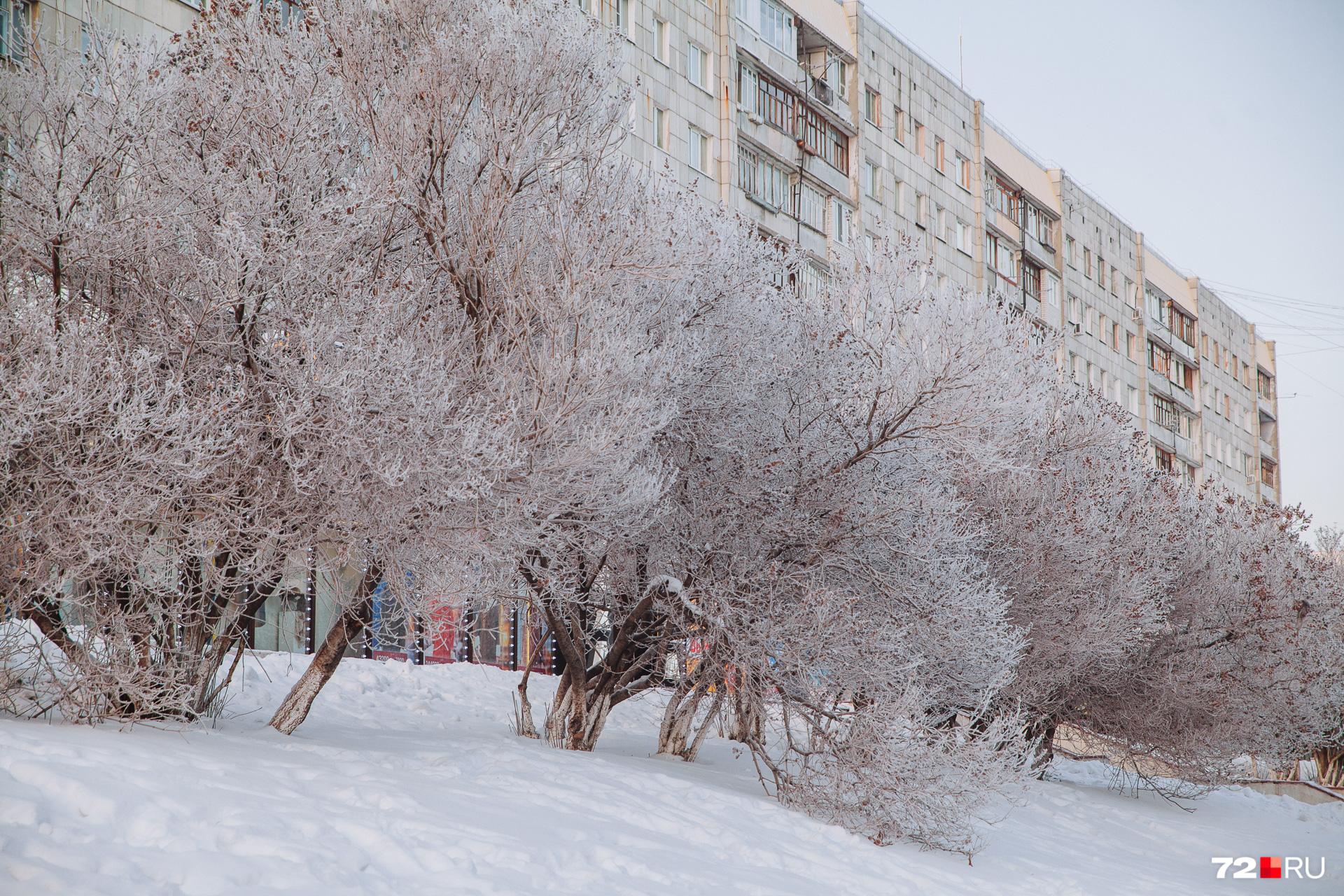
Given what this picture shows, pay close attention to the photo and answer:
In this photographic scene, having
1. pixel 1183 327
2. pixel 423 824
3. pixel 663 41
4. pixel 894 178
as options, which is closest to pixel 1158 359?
pixel 1183 327

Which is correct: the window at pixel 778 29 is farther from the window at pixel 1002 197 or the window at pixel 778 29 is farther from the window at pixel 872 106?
the window at pixel 1002 197

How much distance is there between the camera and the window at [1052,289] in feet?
173

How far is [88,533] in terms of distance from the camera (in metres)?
9.71

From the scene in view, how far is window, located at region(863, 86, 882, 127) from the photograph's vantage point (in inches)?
1630

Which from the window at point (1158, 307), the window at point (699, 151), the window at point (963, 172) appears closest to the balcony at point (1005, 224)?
the window at point (963, 172)

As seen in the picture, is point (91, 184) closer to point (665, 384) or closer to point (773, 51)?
point (665, 384)

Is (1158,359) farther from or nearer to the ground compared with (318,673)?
farther from the ground

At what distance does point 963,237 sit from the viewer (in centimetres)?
4700

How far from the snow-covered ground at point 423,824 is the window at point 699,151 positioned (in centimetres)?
1810

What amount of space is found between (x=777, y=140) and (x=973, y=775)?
2568 cm

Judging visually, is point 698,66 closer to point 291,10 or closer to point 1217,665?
point 1217,665

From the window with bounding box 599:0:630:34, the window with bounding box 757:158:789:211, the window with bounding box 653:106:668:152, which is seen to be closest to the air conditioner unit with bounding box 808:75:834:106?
the window with bounding box 757:158:789:211

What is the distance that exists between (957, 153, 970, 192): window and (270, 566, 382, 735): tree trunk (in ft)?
122

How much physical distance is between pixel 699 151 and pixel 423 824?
26402 mm
